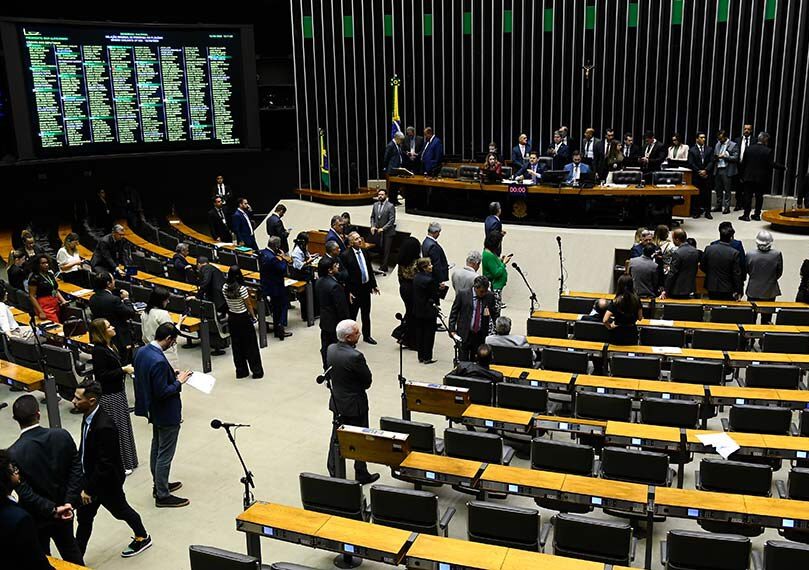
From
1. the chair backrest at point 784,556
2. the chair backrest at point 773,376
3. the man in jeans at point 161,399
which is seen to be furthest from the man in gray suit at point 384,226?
the chair backrest at point 784,556

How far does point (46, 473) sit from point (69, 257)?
7252 mm

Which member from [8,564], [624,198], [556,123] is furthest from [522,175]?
[8,564]

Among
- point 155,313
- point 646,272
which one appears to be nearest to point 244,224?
point 155,313

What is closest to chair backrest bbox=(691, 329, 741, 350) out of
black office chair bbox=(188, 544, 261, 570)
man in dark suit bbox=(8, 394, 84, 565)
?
black office chair bbox=(188, 544, 261, 570)

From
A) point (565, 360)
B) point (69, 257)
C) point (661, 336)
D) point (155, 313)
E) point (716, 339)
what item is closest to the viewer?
point (155, 313)

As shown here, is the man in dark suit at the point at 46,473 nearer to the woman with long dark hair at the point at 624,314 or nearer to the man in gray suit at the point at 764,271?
the woman with long dark hair at the point at 624,314

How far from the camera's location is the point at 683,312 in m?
9.20

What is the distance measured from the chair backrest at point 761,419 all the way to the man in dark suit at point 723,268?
3.87 m

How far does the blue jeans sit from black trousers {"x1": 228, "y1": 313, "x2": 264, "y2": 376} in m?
2.54

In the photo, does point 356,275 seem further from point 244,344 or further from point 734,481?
point 734,481

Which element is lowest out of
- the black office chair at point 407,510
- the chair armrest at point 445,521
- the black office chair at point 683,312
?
the chair armrest at point 445,521

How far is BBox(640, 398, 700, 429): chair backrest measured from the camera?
6.31 m

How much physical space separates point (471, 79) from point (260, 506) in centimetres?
1407

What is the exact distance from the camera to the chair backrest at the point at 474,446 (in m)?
5.86
